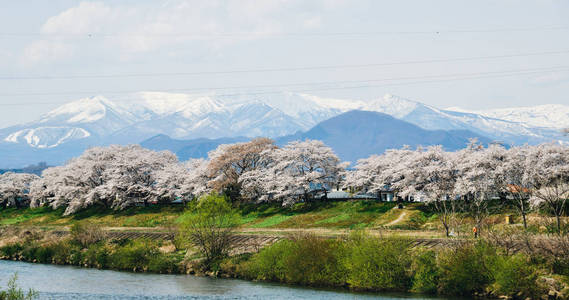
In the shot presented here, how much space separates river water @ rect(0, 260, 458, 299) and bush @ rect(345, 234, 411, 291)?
1.49 m

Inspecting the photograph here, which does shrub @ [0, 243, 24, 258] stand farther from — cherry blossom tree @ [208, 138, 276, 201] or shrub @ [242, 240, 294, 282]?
shrub @ [242, 240, 294, 282]

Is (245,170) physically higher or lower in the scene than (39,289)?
higher

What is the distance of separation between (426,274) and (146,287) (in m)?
25.7

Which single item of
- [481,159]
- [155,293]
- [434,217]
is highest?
[481,159]

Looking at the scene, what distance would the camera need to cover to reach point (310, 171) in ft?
376

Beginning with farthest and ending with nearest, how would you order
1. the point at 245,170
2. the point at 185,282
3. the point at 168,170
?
the point at 168,170
the point at 245,170
the point at 185,282

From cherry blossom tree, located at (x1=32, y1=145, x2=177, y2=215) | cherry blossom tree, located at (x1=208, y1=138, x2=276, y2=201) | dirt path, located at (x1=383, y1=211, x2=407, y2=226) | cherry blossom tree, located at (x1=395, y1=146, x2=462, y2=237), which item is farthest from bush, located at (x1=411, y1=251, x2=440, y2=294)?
cherry blossom tree, located at (x1=32, y1=145, x2=177, y2=215)

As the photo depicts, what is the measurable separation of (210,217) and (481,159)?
41998 mm

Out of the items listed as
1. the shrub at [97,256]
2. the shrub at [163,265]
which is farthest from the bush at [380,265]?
the shrub at [97,256]

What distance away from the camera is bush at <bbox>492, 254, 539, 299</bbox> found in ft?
159

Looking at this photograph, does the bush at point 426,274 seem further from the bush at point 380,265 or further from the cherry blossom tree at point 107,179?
the cherry blossom tree at point 107,179

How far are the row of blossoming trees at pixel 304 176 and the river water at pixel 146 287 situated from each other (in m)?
19.2

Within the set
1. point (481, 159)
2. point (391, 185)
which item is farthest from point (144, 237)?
point (481, 159)

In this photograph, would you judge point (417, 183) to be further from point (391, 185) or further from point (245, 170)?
point (245, 170)
